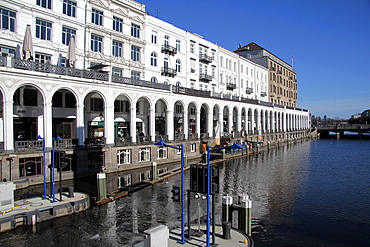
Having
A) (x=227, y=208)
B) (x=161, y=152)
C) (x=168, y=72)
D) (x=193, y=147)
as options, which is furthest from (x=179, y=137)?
(x=227, y=208)

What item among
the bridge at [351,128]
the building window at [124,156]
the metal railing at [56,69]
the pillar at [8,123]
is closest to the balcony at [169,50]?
the metal railing at [56,69]

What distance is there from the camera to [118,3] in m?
35.8

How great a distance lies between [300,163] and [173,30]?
27.6 metres

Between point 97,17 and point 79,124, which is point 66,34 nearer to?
point 97,17

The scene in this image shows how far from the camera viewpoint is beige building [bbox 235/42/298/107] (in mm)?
83250

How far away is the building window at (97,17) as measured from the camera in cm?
3331

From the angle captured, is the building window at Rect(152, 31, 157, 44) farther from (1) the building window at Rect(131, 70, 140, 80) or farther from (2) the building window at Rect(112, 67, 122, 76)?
(2) the building window at Rect(112, 67, 122, 76)

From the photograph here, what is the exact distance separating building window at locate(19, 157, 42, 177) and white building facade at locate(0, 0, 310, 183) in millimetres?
→ 73

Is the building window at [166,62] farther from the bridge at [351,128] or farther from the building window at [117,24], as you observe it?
the bridge at [351,128]

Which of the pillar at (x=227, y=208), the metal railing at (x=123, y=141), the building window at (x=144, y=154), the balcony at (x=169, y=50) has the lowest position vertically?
the pillar at (x=227, y=208)

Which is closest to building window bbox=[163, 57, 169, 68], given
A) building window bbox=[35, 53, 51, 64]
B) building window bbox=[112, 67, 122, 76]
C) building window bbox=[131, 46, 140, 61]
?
building window bbox=[131, 46, 140, 61]

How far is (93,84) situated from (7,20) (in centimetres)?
930

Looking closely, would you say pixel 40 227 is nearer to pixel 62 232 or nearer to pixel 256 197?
pixel 62 232

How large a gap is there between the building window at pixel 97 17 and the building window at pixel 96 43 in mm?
1641
